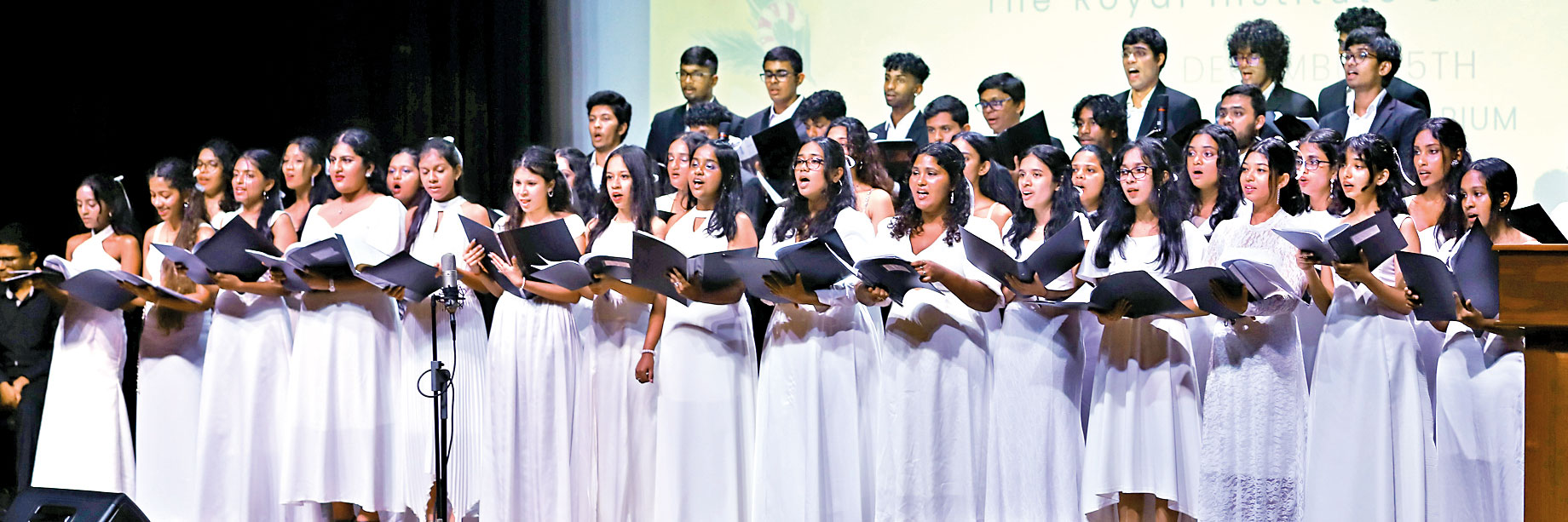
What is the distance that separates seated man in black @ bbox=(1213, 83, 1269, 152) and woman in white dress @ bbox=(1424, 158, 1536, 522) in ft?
2.85

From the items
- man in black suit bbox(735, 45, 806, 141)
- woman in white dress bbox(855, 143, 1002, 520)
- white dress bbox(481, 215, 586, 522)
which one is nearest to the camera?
woman in white dress bbox(855, 143, 1002, 520)

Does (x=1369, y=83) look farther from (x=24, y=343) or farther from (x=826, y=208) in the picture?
(x=24, y=343)

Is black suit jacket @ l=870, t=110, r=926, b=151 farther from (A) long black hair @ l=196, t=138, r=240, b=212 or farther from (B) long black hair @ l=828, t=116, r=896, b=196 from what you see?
(A) long black hair @ l=196, t=138, r=240, b=212

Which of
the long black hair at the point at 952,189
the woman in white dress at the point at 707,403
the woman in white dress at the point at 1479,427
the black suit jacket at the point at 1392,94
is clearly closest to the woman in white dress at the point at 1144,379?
the long black hair at the point at 952,189

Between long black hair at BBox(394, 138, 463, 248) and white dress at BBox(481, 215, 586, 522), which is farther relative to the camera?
long black hair at BBox(394, 138, 463, 248)

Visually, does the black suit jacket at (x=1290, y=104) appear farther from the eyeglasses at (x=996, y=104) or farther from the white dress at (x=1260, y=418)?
the white dress at (x=1260, y=418)

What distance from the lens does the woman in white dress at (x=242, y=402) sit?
462 centimetres

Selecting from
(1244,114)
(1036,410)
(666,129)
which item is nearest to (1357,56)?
(1244,114)

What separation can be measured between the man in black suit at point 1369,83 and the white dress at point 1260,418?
112cm

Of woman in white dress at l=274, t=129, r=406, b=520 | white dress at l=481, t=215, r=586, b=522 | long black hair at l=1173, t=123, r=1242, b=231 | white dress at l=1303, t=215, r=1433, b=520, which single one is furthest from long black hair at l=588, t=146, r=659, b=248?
white dress at l=1303, t=215, r=1433, b=520

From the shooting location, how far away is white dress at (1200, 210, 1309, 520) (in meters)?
3.81

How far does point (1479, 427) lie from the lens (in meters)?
3.80

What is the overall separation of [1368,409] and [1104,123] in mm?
1461

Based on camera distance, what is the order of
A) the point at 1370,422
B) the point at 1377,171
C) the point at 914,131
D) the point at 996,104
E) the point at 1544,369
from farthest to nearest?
the point at 914,131
the point at 996,104
the point at 1377,171
the point at 1370,422
the point at 1544,369
